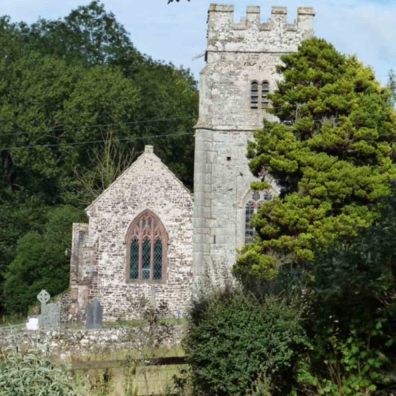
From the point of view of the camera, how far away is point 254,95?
3872 centimetres

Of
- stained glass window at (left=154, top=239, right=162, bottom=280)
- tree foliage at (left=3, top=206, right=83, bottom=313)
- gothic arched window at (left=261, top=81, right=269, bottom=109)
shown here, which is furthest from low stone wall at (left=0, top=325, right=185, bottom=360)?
tree foliage at (left=3, top=206, right=83, bottom=313)

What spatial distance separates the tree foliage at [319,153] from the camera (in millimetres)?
28828

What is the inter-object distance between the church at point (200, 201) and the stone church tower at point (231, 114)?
Answer: 4 centimetres

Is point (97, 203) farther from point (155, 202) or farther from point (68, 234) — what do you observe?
point (68, 234)

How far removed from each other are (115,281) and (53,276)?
613 centimetres

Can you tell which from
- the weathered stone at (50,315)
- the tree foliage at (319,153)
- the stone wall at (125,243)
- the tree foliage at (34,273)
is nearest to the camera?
the tree foliage at (319,153)

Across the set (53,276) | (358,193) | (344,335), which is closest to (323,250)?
(344,335)

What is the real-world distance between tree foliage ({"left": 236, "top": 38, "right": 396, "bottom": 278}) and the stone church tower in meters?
7.08

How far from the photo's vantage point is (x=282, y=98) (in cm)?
3022

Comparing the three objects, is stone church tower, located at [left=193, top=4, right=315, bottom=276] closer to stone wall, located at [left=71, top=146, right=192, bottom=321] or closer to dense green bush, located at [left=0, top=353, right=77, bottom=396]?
stone wall, located at [left=71, top=146, right=192, bottom=321]

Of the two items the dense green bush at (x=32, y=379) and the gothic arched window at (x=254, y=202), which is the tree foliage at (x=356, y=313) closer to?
the dense green bush at (x=32, y=379)

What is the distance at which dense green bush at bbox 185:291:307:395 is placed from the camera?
46.4 feet

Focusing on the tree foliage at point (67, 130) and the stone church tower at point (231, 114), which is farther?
the tree foliage at point (67, 130)

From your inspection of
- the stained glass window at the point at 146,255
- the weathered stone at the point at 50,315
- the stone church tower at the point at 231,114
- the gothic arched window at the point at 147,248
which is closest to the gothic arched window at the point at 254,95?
the stone church tower at the point at 231,114
